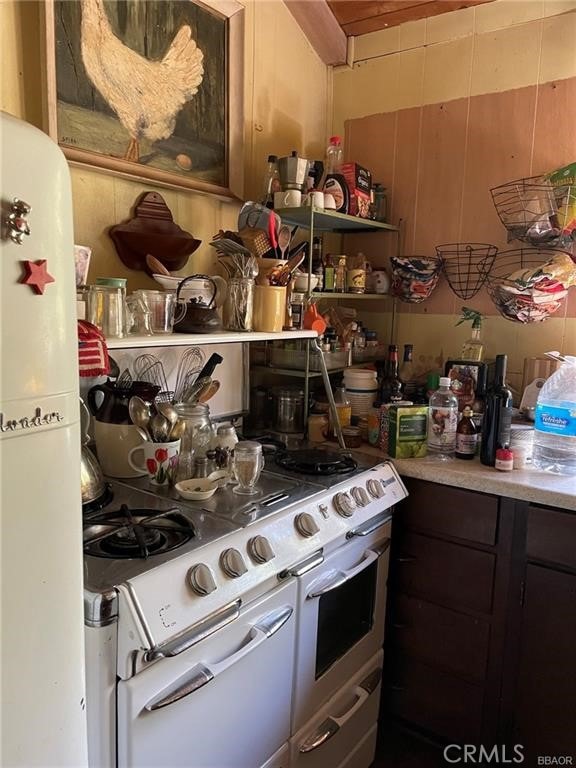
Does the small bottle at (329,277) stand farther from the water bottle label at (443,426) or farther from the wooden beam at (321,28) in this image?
the wooden beam at (321,28)

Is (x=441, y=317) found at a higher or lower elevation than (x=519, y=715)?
higher

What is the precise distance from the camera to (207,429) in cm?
147

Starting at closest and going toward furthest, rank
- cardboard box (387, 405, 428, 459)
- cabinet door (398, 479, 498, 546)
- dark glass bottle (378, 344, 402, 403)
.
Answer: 1. cabinet door (398, 479, 498, 546)
2. cardboard box (387, 405, 428, 459)
3. dark glass bottle (378, 344, 402, 403)

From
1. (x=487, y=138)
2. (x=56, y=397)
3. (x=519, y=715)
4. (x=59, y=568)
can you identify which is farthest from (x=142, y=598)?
(x=487, y=138)

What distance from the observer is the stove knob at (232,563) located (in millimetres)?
1063

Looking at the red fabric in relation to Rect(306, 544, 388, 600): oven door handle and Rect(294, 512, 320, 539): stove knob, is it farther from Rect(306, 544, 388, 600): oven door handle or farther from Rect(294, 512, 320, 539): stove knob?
Rect(306, 544, 388, 600): oven door handle

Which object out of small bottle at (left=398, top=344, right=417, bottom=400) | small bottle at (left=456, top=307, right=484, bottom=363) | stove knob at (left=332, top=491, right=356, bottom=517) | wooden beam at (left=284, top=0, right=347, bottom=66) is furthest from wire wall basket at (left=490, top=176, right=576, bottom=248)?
stove knob at (left=332, top=491, right=356, bottom=517)

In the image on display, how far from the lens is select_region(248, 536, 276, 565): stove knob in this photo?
113cm

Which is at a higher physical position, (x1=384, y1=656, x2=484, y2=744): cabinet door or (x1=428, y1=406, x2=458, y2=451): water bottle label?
(x1=428, y1=406, x2=458, y2=451): water bottle label

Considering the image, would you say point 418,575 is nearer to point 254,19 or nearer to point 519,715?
point 519,715

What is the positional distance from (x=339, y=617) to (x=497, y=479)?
22.1 inches

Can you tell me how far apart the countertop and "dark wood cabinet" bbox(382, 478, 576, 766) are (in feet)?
0.10

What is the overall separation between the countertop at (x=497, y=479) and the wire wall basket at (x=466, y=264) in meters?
0.74

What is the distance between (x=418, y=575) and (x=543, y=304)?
3.15 feet
